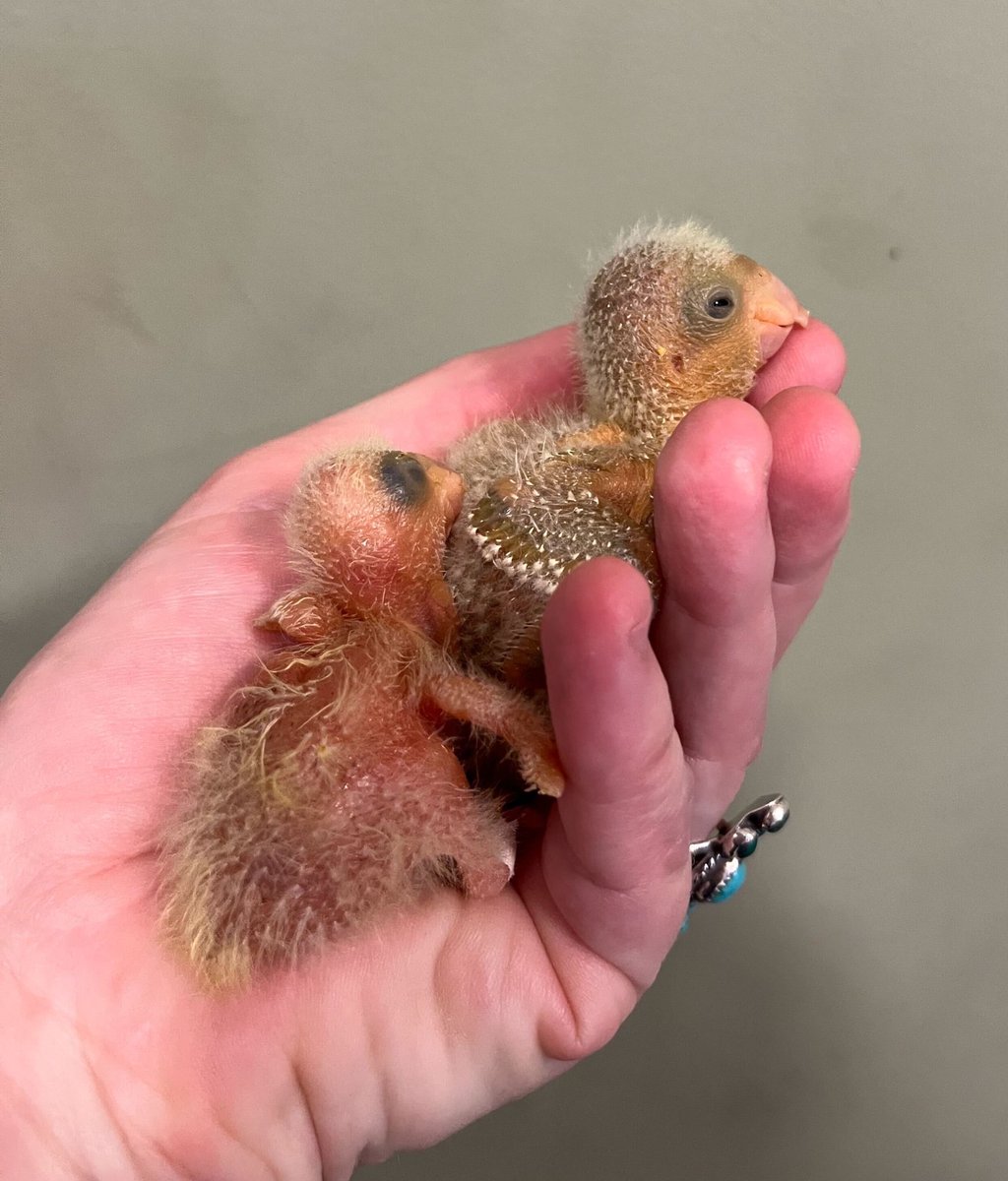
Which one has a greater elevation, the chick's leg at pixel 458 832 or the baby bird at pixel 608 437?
the baby bird at pixel 608 437

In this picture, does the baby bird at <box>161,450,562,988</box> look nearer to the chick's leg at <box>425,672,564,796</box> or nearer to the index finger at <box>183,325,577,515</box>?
the chick's leg at <box>425,672,564,796</box>

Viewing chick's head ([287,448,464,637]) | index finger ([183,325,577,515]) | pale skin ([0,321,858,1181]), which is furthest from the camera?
index finger ([183,325,577,515])

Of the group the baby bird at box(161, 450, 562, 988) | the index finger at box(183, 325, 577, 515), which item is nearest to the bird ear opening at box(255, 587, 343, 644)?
the baby bird at box(161, 450, 562, 988)

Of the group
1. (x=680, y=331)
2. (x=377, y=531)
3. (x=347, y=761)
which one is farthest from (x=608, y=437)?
(x=347, y=761)

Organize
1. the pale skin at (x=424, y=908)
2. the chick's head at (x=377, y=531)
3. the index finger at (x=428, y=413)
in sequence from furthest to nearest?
the index finger at (x=428, y=413) → the chick's head at (x=377, y=531) → the pale skin at (x=424, y=908)

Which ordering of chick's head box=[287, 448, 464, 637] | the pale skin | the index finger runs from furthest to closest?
the index finger < chick's head box=[287, 448, 464, 637] < the pale skin

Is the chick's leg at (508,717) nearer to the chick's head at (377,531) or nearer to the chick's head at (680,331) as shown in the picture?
the chick's head at (377,531)

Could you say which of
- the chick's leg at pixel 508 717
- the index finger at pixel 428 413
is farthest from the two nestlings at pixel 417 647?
the index finger at pixel 428 413
